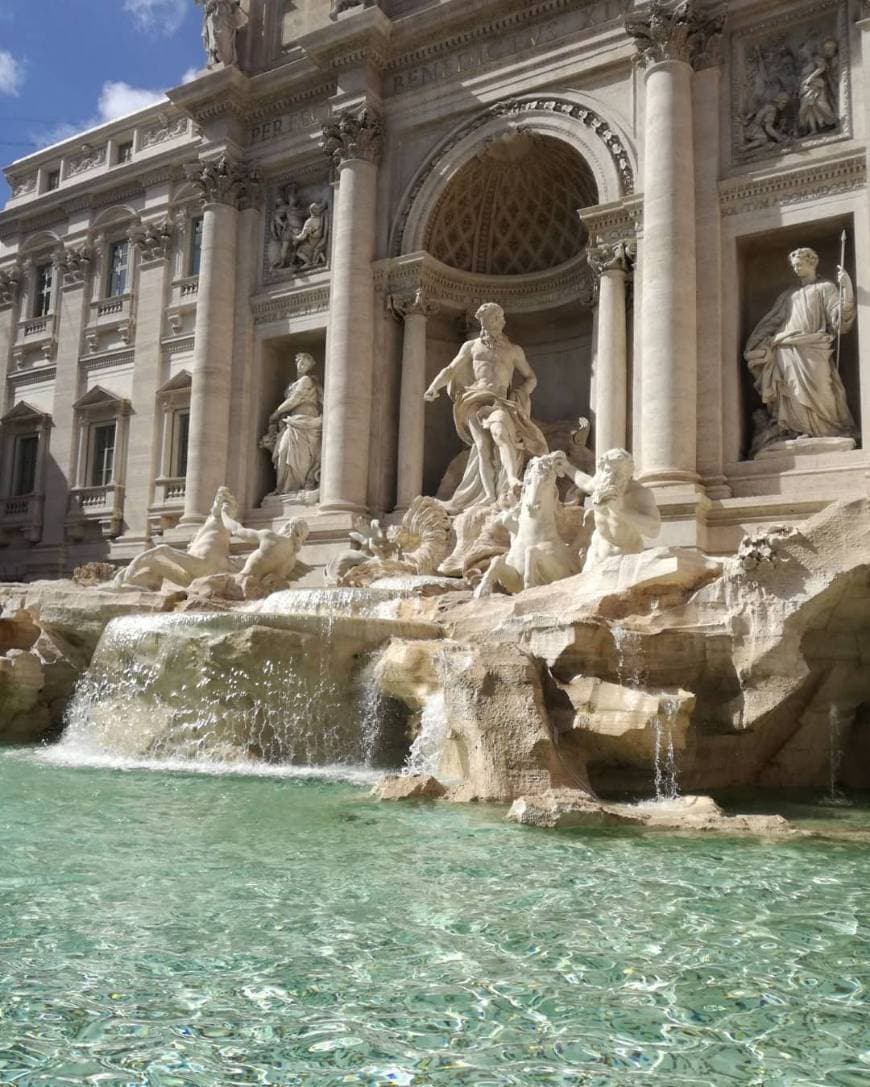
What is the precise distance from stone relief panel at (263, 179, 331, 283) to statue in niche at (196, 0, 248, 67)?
115 inches

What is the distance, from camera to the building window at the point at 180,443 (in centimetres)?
2202

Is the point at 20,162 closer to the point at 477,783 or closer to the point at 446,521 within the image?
the point at 446,521

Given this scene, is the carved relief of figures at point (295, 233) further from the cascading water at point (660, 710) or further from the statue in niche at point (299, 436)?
the cascading water at point (660, 710)

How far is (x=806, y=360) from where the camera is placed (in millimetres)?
14234

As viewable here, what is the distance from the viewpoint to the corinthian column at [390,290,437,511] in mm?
17906

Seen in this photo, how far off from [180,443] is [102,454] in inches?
104

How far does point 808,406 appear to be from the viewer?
46.4 ft

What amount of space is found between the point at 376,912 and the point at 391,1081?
5.08 feet

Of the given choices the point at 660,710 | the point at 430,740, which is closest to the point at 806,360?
the point at 660,710

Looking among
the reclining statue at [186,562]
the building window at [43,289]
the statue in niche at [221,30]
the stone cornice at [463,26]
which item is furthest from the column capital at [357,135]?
the building window at [43,289]

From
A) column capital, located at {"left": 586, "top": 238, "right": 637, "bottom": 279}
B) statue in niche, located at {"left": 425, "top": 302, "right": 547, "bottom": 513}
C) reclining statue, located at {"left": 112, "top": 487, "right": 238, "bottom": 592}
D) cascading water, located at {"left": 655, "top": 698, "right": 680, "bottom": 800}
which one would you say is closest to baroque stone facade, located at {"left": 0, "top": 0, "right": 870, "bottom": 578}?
column capital, located at {"left": 586, "top": 238, "right": 637, "bottom": 279}

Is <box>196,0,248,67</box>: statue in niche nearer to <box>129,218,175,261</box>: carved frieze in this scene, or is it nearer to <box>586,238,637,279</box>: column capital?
<box>129,218,175,261</box>: carved frieze

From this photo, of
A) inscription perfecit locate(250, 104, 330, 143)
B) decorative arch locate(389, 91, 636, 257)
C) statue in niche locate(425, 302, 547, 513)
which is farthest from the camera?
inscription perfecit locate(250, 104, 330, 143)

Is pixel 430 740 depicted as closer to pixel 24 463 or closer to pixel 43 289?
pixel 24 463
